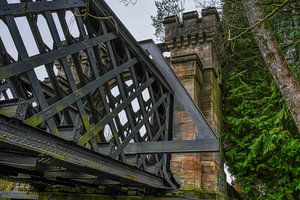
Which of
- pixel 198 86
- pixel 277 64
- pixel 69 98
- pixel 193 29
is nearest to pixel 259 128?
pixel 198 86

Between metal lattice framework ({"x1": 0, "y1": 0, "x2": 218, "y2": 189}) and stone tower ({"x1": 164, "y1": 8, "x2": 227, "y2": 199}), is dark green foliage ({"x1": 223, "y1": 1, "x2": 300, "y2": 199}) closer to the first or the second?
stone tower ({"x1": 164, "y1": 8, "x2": 227, "y2": 199})

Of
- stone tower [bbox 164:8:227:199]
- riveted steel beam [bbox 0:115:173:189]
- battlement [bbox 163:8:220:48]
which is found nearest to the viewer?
riveted steel beam [bbox 0:115:173:189]

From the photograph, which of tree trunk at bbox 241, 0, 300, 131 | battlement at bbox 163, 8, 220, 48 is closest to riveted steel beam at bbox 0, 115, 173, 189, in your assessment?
tree trunk at bbox 241, 0, 300, 131

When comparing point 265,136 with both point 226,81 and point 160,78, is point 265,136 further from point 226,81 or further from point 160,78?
point 160,78

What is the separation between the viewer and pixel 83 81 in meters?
3.42

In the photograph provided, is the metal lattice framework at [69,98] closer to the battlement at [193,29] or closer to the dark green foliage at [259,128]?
the dark green foliage at [259,128]

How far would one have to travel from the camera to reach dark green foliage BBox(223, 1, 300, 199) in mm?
7848

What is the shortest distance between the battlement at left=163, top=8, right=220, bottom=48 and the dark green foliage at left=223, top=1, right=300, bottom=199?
2.73 ft

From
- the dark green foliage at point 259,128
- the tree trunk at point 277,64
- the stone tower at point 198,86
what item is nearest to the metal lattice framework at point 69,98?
the tree trunk at point 277,64

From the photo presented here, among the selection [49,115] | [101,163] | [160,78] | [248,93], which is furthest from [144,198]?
[248,93]

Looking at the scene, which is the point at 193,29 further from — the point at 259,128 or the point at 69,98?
the point at 69,98

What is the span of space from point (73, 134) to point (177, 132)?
548 cm

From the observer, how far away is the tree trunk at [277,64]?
4.44 metres

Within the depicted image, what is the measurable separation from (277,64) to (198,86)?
4.34 m
